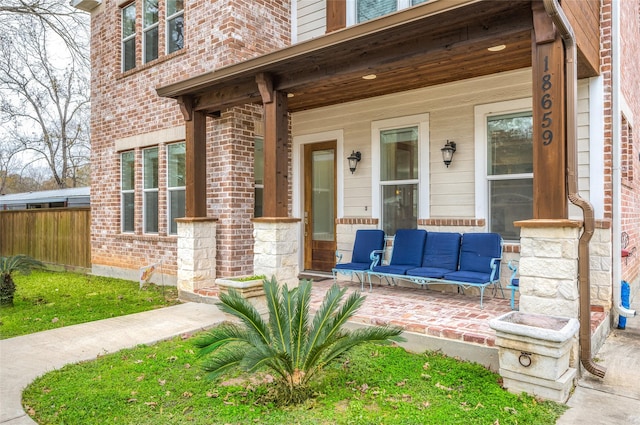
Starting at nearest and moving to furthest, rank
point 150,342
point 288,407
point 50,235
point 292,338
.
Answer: point 288,407, point 292,338, point 150,342, point 50,235

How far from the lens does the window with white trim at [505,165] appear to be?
5.19 m

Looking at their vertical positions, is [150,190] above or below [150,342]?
above

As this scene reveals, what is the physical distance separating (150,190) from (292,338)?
5504 millimetres

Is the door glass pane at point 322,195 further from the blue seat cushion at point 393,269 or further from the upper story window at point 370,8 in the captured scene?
the upper story window at point 370,8

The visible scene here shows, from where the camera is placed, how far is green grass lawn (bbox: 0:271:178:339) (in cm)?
525

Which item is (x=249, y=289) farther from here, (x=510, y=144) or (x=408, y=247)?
(x=510, y=144)

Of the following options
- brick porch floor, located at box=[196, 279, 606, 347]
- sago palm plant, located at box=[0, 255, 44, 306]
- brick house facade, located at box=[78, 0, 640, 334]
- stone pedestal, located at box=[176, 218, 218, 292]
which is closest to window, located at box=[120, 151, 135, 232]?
brick house facade, located at box=[78, 0, 640, 334]

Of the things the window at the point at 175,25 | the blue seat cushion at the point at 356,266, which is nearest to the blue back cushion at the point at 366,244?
the blue seat cushion at the point at 356,266

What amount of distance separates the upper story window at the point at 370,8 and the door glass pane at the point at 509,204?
2887mm

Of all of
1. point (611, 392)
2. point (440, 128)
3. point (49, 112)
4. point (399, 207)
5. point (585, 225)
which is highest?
point (49, 112)

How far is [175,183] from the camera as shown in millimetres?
7281

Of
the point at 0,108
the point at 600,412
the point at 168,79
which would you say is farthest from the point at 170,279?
the point at 0,108

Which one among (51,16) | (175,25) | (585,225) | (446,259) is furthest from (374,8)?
(51,16)

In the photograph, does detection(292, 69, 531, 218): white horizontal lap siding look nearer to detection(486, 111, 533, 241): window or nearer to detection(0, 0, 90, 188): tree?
detection(486, 111, 533, 241): window
